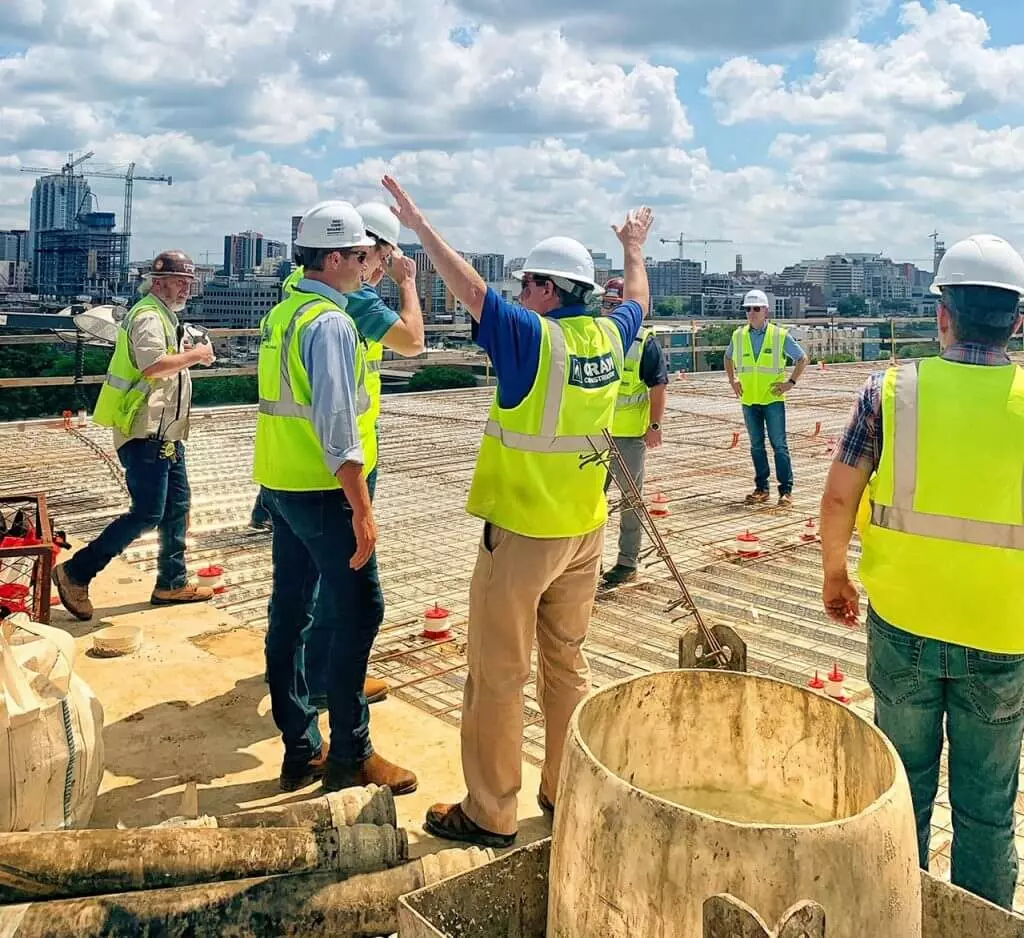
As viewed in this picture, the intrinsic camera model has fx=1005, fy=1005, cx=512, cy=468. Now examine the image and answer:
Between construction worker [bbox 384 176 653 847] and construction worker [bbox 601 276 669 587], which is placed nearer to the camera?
construction worker [bbox 384 176 653 847]

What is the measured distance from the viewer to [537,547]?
3260mm

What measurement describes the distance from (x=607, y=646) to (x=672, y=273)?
180766 millimetres

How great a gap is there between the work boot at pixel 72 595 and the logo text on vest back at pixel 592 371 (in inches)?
135

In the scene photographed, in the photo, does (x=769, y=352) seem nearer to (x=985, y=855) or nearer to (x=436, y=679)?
(x=436, y=679)

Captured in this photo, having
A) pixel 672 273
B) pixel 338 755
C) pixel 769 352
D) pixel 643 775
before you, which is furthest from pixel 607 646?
pixel 672 273

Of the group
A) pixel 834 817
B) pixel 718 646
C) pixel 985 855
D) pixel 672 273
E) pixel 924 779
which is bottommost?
pixel 985 855

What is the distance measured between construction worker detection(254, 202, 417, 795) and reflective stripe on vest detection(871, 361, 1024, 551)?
5.54 feet

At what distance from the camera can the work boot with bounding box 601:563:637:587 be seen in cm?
640

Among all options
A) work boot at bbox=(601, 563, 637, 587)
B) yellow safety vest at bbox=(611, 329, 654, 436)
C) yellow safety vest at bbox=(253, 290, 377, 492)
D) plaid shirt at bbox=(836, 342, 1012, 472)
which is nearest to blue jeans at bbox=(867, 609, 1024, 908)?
plaid shirt at bbox=(836, 342, 1012, 472)

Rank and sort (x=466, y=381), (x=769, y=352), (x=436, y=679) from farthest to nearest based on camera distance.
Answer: (x=466, y=381) → (x=769, y=352) → (x=436, y=679)

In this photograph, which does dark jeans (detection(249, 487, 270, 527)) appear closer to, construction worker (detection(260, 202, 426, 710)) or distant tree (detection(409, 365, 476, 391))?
construction worker (detection(260, 202, 426, 710))

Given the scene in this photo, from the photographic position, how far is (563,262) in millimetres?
3340

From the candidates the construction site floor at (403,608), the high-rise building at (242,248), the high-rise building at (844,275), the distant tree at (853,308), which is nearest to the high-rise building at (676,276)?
the high-rise building at (844,275)

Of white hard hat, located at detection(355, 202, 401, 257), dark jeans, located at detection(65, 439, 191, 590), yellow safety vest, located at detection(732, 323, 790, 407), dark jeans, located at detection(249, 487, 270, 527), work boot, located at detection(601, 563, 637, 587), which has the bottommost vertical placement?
work boot, located at detection(601, 563, 637, 587)
